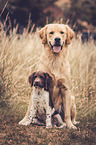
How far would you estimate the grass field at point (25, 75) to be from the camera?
12.7 feet

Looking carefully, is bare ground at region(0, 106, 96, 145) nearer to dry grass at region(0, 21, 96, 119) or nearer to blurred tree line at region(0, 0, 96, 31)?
dry grass at region(0, 21, 96, 119)

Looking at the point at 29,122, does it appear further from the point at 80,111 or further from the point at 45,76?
the point at 80,111

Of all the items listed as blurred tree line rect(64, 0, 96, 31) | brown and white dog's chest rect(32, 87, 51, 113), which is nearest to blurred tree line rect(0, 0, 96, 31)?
blurred tree line rect(64, 0, 96, 31)

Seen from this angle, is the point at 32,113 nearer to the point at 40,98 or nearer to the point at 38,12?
the point at 40,98

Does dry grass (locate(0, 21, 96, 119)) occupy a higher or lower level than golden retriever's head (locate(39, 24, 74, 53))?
lower

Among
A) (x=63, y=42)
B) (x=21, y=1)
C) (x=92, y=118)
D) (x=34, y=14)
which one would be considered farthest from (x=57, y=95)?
(x=21, y=1)

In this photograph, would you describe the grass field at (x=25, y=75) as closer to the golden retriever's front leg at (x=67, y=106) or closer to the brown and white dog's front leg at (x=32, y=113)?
the brown and white dog's front leg at (x=32, y=113)

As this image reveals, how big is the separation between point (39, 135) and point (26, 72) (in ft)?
6.35

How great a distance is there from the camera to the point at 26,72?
460 centimetres

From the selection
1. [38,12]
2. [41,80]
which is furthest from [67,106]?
[38,12]

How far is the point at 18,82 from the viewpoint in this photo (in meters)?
4.45

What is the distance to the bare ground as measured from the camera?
2.75 metres

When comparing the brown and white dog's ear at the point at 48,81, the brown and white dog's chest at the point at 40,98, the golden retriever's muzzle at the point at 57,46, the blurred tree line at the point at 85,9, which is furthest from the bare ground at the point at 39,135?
the blurred tree line at the point at 85,9

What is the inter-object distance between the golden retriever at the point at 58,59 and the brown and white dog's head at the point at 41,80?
0.15 metres
